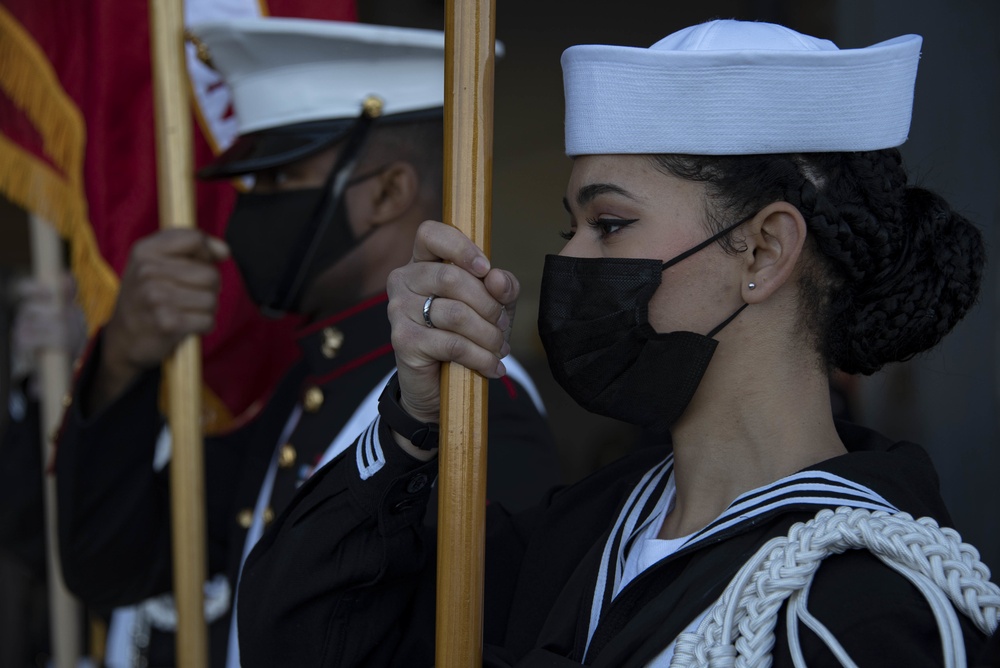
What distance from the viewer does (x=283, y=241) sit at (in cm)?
266

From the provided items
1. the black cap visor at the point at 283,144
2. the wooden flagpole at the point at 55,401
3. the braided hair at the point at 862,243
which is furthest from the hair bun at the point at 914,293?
the wooden flagpole at the point at 55,401

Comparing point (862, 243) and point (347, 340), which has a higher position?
point (862, 243)

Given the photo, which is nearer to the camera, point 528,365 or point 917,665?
point 917,665

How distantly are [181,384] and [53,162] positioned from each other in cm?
90

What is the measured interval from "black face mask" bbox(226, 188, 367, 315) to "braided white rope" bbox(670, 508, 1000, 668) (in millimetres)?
1608

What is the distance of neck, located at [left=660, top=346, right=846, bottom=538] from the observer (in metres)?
1.52

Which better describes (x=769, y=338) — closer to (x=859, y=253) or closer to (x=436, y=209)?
(x=859, y=253)

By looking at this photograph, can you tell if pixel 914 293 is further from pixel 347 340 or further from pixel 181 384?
pixel 181 384

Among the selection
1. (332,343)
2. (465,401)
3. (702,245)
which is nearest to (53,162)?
(332,343)

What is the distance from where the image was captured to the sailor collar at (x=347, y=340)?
2.63 metres

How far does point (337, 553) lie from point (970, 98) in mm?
1797

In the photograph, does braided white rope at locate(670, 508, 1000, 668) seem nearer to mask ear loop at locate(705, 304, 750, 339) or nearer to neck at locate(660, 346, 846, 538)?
neck at locate(660, 346, 846, 538)

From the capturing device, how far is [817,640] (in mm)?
1232

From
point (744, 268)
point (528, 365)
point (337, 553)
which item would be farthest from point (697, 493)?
point (528, 365)
